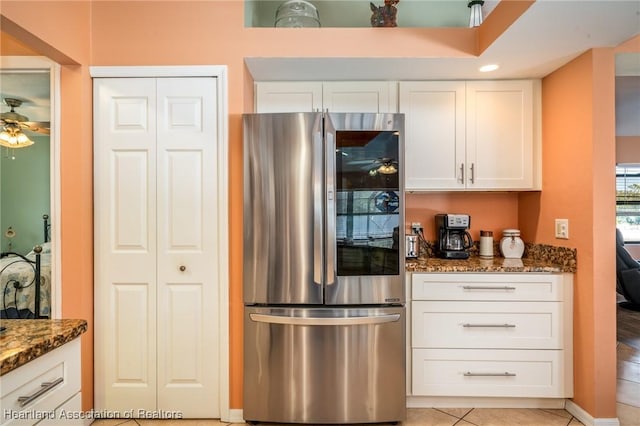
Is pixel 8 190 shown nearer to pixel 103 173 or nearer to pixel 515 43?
pixel 103 173

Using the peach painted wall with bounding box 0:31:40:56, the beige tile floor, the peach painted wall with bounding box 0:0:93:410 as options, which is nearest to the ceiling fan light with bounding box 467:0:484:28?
the peach painted wall with bounding box 0:0:93:410

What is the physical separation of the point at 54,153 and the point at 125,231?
0.60 metres

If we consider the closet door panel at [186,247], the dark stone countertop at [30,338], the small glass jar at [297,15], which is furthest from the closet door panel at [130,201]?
the small glass jar at [297,15]

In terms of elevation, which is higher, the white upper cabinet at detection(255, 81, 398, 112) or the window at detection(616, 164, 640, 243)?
the white upper cabinet at detection(255, 81, 398, 112)

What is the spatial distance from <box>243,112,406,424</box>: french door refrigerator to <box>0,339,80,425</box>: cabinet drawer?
0.98 metres

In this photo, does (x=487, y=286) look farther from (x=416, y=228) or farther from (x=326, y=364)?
(x=326, y=364)

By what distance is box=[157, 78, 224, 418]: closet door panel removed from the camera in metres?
2.01

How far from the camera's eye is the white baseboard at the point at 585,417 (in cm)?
195

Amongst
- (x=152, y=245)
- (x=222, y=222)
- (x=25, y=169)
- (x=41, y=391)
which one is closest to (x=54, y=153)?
(x=152, y=245)

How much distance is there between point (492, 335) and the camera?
6.88ft

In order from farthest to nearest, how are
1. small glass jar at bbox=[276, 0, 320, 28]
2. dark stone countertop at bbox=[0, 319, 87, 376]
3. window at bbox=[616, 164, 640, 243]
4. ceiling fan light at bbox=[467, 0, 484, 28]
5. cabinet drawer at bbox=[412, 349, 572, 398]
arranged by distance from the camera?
window at bbox=[616, 164, 640, 243]
ceiling fan light at bbox=[467, 0, 484, 28]
small glass jar at bbox=[276, 0, 320, 28]
cabinet drawer at bbox=[412, 349, 572, 398]
dark stone countertop at bbox=[0, 319, 87, 376]

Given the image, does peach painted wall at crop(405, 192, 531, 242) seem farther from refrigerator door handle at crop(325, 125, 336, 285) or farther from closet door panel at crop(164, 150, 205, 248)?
closet door panel at crop(164, 150, 205, 248)

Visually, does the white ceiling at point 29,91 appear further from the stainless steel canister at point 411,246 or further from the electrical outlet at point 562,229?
the electrical outlet at point 562,229

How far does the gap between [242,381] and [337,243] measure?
3.38 ft
